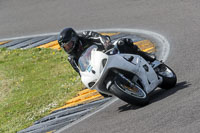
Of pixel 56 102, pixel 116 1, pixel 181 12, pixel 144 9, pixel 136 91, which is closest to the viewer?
pixel 136 91

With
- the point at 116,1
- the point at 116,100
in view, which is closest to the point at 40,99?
the point at 116,100

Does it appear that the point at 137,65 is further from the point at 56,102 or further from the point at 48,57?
the point at 48,57

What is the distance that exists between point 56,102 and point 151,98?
106 inches

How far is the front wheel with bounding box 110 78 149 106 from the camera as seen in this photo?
7302 millimetres

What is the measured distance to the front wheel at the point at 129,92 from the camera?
24.0 feet

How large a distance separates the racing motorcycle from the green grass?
89.7 inches

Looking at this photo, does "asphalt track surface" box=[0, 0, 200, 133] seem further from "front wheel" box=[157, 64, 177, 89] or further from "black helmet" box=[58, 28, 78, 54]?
"black helmet" box=[58, 28, 78, 54]

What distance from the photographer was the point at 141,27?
12812mm

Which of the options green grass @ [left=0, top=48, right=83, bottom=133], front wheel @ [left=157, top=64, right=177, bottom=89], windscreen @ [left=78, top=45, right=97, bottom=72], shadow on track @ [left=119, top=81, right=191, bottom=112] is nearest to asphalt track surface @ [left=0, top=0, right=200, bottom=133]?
shadow on track @ [left=119, top=81, right=191, bottom=112]

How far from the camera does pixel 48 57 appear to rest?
1309 cm

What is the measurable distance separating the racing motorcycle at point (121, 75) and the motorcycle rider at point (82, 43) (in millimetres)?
174

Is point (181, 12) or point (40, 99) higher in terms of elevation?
point (181, 12)

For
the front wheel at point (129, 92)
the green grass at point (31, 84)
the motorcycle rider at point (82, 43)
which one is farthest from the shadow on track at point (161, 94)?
the green grass at point (31, 84)

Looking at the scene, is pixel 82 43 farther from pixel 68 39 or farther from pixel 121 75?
pixel 121 75
